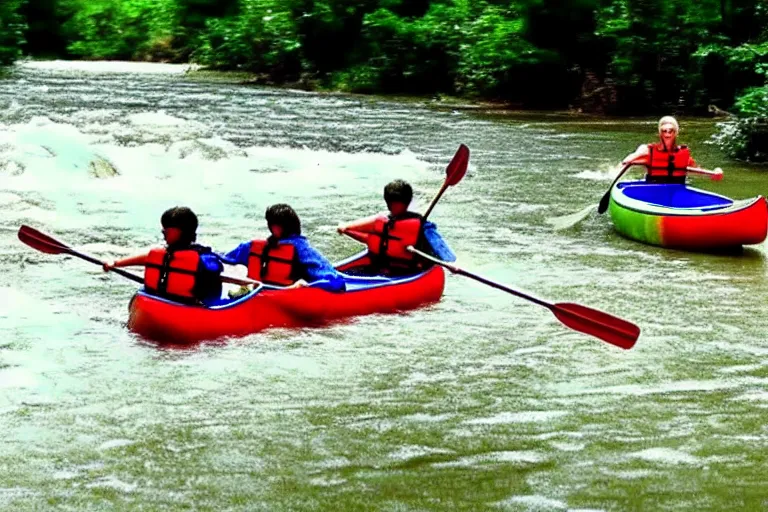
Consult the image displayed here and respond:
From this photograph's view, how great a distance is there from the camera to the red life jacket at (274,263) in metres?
6.51

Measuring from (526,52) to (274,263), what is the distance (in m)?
14.4

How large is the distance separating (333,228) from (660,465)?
5450 millimetres

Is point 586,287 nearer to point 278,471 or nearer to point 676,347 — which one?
point 676,347

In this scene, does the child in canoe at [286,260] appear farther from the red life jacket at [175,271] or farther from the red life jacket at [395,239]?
the red life jacket at [395,239]

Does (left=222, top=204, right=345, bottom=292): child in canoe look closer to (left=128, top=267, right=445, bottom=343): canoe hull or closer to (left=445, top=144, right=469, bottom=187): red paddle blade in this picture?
(left=128, top=267, right=445, bottom=343): canoe hull

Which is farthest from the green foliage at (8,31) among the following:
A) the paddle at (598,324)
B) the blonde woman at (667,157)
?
the paddle at (598,324)

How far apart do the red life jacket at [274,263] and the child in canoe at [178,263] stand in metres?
0.40

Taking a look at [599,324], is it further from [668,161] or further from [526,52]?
[526,52]

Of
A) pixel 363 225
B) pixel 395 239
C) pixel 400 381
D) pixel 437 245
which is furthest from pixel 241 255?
pixel 400 381

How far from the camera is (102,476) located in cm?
439

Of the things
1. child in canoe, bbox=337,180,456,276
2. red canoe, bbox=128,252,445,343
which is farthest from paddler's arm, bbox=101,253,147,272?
child in canoe, bbox=337,180,456,276

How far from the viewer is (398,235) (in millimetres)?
7109

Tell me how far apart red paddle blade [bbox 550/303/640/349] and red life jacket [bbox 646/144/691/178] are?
360 cm

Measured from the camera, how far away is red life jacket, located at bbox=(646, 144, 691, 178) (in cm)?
945
